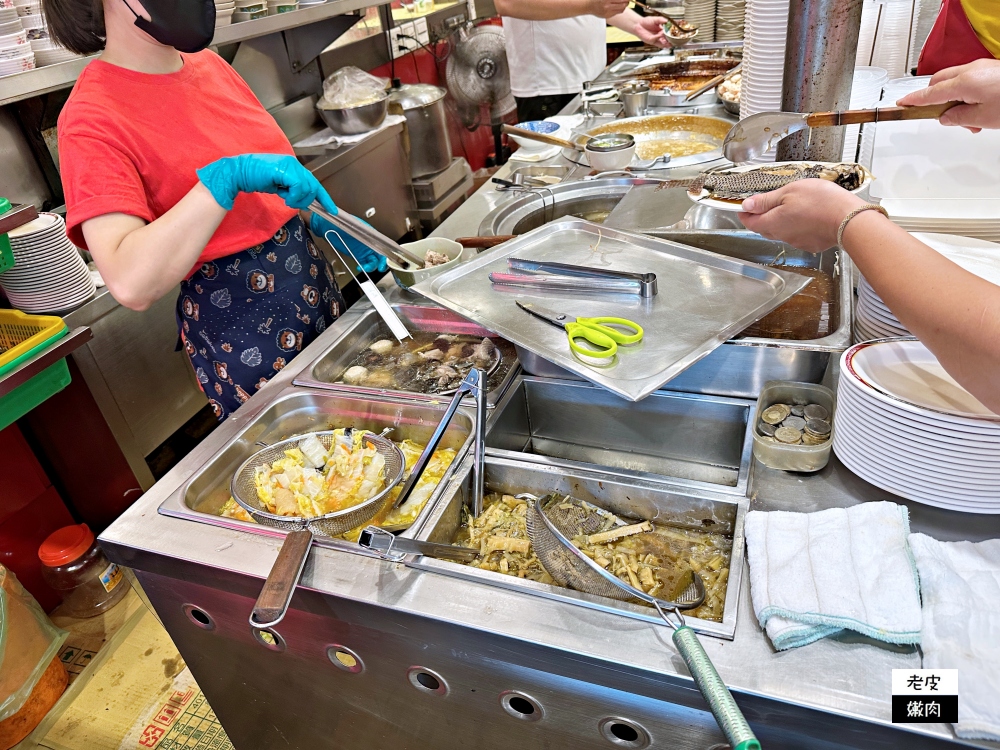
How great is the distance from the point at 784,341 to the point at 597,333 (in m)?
0.39

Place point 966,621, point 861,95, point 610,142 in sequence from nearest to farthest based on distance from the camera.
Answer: point 966,621 < point 861,95 < point 610,142

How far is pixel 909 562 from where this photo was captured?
37.2 inches

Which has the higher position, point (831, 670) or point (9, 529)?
point (831, 670)

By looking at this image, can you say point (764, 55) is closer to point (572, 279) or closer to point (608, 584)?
point (572, 279)

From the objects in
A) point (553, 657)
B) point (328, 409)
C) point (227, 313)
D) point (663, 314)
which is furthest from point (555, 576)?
point (227, 313)

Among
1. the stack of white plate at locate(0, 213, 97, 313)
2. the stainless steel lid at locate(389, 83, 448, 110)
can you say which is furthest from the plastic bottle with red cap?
the stainless steel lid at locate(389, 83, 448, 110)

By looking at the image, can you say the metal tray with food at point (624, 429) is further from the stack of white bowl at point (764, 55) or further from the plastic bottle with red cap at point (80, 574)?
the plastic bottle with red cap at point (80, 574)

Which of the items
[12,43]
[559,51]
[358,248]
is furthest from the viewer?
[559,51]

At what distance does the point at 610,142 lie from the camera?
271 cm

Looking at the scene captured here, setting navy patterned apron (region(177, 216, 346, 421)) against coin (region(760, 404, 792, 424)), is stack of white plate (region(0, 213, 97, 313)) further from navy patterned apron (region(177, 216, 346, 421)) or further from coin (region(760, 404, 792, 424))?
coin (region(760, 404, 792, 424))

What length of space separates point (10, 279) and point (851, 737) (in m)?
3.00

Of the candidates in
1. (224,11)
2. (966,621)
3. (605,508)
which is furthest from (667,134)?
(966,621)

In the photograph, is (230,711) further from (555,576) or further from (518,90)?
(518,90)

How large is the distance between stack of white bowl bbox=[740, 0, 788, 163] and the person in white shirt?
1.96m
